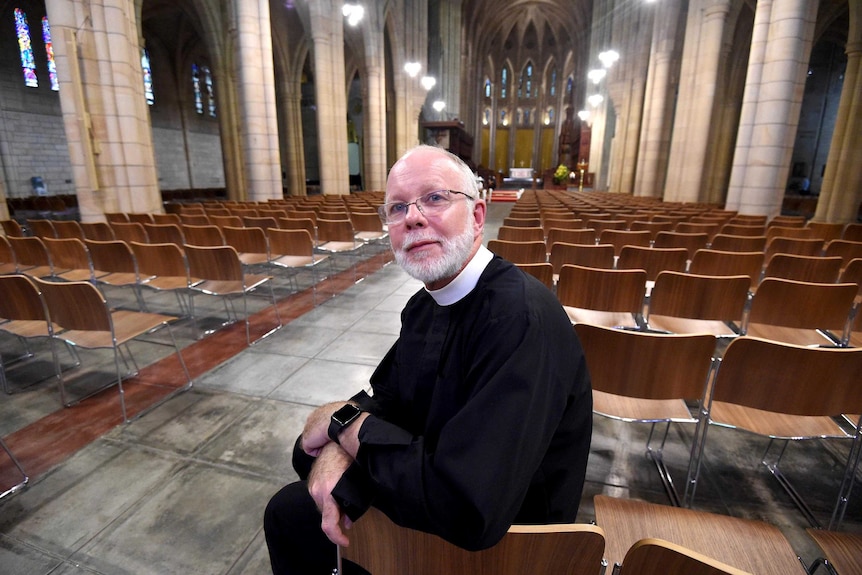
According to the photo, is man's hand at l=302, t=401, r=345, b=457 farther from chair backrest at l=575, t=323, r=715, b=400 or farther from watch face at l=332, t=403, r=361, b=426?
chair backrest at l=575, t=323, r=715, b=400

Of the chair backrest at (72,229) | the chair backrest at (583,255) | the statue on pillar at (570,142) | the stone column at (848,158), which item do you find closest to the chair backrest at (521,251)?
the chair backrest at (583,255)

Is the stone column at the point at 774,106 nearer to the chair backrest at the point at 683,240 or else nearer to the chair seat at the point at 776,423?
the chair backrest at the point at 683,240

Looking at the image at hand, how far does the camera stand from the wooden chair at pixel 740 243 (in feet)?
16.1

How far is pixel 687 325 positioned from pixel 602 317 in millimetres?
639

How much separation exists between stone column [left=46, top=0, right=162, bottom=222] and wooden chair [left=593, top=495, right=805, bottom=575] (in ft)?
34.8

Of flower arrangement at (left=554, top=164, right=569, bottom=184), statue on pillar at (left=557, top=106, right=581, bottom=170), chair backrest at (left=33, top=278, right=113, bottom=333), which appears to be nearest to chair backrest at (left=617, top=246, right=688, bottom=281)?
chair backrest at (left=33, top=278, right=113, bottom=333)

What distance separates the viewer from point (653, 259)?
422cm

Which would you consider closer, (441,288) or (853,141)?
(441,288)

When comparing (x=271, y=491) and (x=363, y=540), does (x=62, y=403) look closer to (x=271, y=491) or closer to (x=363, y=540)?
(x=271, y=491)

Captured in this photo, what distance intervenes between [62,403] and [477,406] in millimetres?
3591

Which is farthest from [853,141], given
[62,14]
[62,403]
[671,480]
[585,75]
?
[585,75]

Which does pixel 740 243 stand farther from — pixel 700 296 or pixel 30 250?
pixel 30 250

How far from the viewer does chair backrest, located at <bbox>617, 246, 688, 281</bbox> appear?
13.6ft

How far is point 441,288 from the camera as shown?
1376 millimetres
